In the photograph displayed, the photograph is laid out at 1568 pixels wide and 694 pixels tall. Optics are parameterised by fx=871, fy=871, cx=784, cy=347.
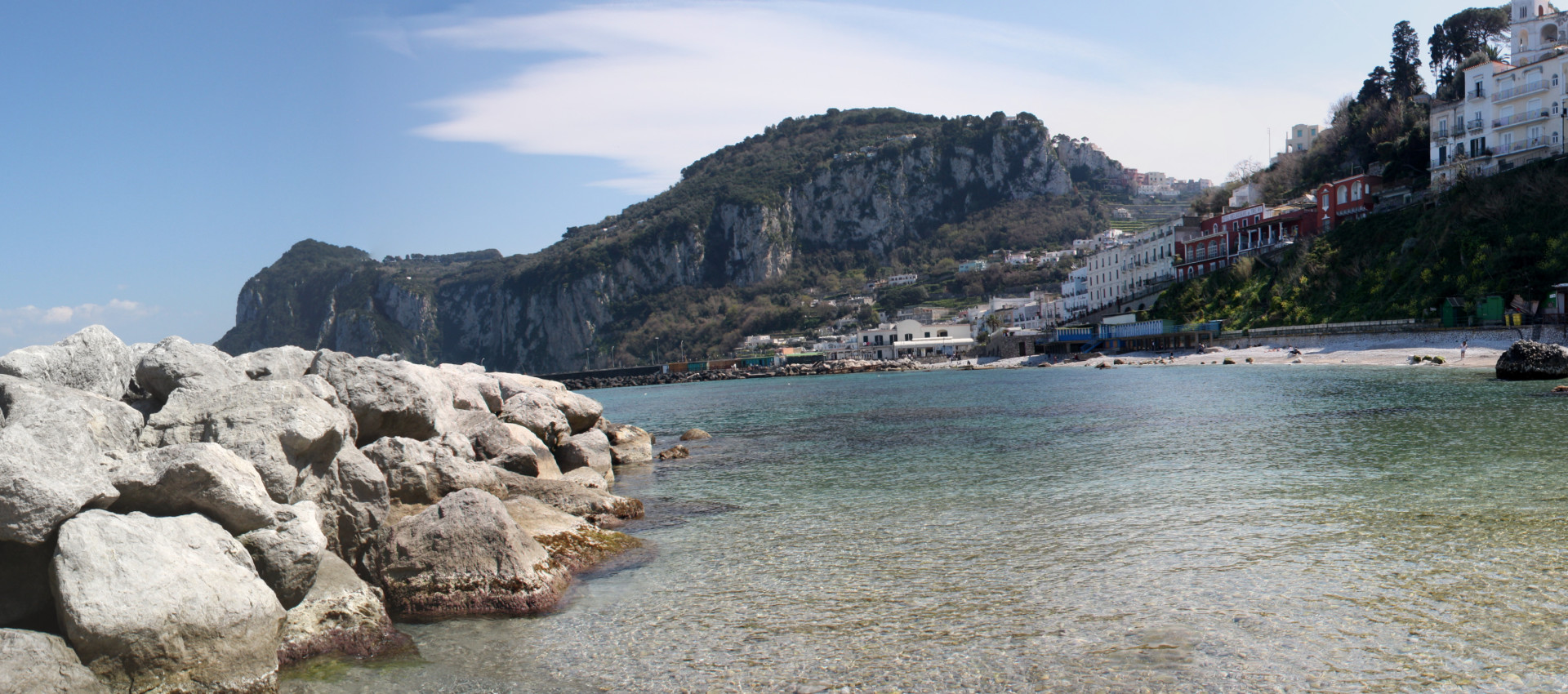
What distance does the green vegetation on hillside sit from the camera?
168 feet

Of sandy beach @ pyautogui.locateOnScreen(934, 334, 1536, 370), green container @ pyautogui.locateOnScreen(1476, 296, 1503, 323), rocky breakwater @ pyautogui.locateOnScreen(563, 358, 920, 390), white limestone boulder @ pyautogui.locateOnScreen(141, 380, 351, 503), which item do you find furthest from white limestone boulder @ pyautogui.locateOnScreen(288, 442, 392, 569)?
rocky breakwater @ pyautogui.locateOnScreen(563, 358, 920, 390)

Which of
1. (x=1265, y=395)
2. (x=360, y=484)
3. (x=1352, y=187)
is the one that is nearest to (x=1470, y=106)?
(x=1352, y=187)

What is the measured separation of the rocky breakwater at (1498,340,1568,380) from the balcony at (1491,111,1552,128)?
39983mm

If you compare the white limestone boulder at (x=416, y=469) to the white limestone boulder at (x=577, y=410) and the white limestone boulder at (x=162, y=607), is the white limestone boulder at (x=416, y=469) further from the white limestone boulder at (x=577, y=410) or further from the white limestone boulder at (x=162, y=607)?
the white limestone boulder at (x=577, y=410)

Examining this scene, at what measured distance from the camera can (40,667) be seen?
634 cm

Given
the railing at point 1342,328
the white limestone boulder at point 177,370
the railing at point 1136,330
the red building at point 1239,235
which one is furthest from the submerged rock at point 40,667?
the red building at point 1239,235

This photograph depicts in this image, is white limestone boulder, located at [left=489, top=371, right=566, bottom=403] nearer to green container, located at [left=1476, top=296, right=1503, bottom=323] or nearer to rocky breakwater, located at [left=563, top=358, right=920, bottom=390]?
green container, located at [left=1476, top=296, right=1503, bottom=323]

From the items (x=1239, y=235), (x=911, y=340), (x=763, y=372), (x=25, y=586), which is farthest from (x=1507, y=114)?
(x=25, y=586)

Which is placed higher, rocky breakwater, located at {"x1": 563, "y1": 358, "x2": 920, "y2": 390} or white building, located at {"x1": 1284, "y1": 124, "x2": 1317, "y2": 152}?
white building, located at {"x1": 1284, "y1": 124, "x2": 1317, "y2": 152}

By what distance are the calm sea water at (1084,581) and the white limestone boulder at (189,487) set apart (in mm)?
1572

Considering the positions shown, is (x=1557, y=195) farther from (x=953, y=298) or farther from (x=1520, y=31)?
(x=953, y=298)

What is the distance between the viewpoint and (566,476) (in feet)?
57.7

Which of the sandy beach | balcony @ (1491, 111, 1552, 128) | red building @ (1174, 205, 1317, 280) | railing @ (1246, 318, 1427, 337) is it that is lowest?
the sandy beach

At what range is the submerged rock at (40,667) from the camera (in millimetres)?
6230
